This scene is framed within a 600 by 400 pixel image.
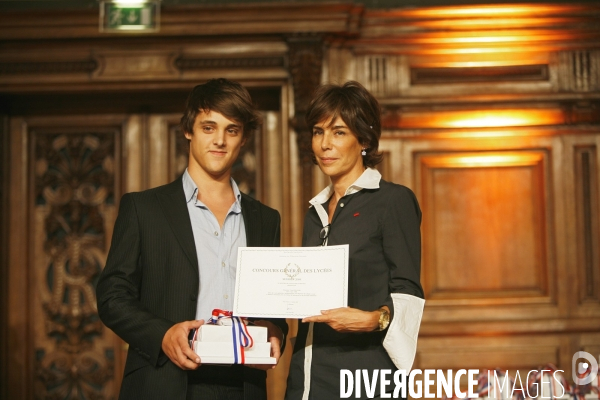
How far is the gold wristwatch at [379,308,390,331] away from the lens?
6.25 ft

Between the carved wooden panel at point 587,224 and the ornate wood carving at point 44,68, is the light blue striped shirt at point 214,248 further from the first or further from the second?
the carved wooden panel at point 587,224

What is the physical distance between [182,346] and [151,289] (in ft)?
0.85

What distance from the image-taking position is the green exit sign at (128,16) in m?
3.79

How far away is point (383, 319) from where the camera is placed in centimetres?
191

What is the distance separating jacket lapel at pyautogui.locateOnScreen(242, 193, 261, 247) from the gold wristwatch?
0.51m

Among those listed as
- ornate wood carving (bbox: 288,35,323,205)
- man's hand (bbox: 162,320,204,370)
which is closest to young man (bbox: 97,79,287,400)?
man's hand (bbox: 162,320,204,370)

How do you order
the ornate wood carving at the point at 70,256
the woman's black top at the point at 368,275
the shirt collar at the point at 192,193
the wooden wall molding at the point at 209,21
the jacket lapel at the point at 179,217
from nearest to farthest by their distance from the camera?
the woman's black top at the point at 368,275 → the jacket lapel at the point at 179,217 → the shirt collar at the point at 192,193 → the wooden wall molding at the point at 209,21 → the ornate wood carving at the point at 70,256

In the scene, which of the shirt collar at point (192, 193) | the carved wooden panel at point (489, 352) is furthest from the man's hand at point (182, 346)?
the carved wooden panel at point (489, 352)

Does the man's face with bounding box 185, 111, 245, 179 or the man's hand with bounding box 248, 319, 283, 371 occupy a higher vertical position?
the man's face with bounding box 185, 111, 245, 179

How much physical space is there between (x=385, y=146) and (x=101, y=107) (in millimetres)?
1725

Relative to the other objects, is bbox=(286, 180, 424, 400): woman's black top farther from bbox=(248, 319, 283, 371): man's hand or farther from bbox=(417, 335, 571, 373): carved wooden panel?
bbox=(417, 335, 571, 373): carved wooden panel

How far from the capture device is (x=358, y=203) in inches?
82.6

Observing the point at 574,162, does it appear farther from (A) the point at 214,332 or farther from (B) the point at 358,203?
(A) the point at 214,332

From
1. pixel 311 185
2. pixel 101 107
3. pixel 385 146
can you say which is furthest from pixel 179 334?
pixel 101 107
